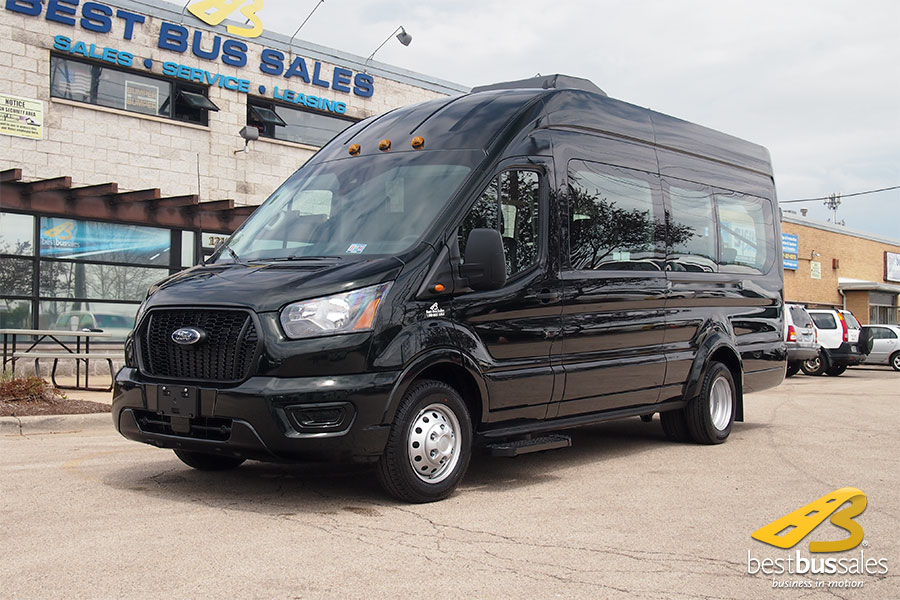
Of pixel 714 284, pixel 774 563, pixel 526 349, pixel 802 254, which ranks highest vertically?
pixel 802 254

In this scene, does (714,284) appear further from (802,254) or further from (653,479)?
(802,254)

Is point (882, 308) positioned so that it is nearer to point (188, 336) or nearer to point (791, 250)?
point (791, 250)

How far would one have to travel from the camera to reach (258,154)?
21.4m

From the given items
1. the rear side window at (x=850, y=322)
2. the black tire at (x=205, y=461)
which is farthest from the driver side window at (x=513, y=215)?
the rear side window at (x=850, y=322)

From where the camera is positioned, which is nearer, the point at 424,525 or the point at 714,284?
the point at 424,525

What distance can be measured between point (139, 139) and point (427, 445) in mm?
15138

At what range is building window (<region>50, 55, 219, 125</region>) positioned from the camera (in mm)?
18219

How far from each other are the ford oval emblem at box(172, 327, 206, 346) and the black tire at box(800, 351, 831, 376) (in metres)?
21.7

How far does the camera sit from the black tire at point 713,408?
9.10 m

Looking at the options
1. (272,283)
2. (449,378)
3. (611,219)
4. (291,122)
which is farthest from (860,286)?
(272,283)

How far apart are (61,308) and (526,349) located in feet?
44.8

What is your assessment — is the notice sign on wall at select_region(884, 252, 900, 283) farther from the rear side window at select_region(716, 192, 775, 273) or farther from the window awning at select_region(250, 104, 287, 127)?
the rear side window at select_region(716, 192, 775, 273)

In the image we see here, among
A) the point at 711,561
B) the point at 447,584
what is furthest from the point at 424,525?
the point at 711,561

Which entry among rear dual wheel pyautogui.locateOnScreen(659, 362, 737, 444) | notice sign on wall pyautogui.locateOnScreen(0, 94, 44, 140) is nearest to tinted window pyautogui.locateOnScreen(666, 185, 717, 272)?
rear dual wheel pyautogui.locateOnScreen(659, 362, 737, 444)
